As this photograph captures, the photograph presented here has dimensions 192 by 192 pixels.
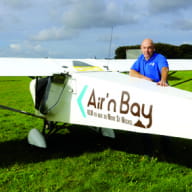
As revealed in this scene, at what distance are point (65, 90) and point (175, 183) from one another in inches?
85.6

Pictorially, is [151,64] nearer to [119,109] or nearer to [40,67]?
[119,109]

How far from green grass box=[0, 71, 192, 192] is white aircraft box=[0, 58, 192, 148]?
0.39m

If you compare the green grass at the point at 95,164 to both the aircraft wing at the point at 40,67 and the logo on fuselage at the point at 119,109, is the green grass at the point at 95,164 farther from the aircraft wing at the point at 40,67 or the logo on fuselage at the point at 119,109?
the aircraft wing at the point at 40,67

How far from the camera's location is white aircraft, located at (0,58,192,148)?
3274 millimetres

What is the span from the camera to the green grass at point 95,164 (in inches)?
146

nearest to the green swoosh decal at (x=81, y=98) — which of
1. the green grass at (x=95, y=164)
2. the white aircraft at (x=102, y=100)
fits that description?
the white aircraft at (x=102, y=100)

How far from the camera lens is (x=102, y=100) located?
12.7ft

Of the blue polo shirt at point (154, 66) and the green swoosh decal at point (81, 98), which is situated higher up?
the blue polo shirt at point (154, 66)

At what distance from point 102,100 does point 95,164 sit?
3.85 ft

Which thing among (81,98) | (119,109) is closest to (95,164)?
(81,98)

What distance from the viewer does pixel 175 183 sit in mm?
3684

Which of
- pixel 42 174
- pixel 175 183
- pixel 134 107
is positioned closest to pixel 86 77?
pixel 134 107

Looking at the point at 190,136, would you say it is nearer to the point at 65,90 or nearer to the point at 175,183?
the point at 175,183

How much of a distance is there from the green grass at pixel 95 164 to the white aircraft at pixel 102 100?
386mm
